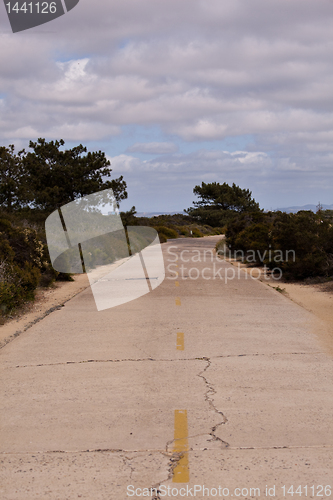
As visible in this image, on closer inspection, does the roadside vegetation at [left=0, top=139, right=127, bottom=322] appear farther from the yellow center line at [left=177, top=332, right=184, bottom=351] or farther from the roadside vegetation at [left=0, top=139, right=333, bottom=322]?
the yellow center line at [left=177, top=332, right=184, bottom=351]

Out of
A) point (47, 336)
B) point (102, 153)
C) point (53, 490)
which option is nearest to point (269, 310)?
point (47, 336)

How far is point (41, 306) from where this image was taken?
46.1ft

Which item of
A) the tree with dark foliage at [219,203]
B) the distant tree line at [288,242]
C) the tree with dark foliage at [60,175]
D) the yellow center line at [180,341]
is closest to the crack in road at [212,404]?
the yellow center line at [180,341]

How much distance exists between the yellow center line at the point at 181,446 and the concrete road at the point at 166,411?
16 millimetres

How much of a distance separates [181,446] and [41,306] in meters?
9.92

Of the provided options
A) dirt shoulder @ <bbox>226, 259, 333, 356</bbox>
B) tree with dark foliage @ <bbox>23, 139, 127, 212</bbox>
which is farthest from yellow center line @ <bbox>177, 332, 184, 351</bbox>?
tree with dark foliage @ <bbox>23, 139, 127, 212</bbox>

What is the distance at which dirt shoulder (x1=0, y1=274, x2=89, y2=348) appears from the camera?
1061 cm

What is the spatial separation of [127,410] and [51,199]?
34.9 meters

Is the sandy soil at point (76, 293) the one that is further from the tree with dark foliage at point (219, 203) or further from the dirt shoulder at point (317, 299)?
the tree with dark foliage at point (219, 203)

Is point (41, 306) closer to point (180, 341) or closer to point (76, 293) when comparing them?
point (76, 293)

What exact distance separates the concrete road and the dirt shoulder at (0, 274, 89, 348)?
43 cm

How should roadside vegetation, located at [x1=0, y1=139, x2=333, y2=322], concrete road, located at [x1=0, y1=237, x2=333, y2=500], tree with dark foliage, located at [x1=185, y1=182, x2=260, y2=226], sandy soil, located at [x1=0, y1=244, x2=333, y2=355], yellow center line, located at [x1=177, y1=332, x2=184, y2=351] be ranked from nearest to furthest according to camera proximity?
concrete road, located at [x1=0, y1=237, x2=333, y2=500]
yellow center line, located at [x1=177, y1=332, x2=184, y2=351]
sandy soil, located at [x1=0, y1=244, x2=333, y2=355]
roadside vegetation, located at [x1=0, y1=139, x2=333, y2=322]
tree with dark foliage, located at [x1=185, y1=182, x2=260, y2=226]

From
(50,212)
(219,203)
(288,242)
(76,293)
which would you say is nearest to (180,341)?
(76,293)

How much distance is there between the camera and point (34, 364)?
7812 mm
